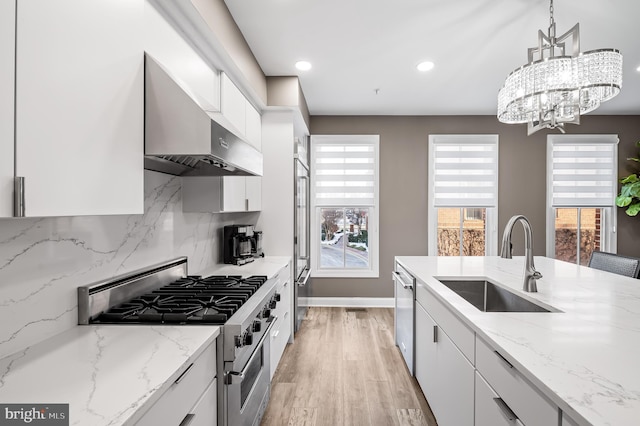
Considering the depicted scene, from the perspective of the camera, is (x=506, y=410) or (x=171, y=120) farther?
(x=171, y=120)

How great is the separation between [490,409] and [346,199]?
3.61 m

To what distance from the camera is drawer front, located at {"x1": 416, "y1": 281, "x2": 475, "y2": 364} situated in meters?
1.42

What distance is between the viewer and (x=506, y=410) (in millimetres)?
1089

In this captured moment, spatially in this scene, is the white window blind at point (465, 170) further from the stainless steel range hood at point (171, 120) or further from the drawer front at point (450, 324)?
the stainless steel range hood at point (171, 120)

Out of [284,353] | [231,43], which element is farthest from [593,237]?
[231,43]

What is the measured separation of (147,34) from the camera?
1450 millimetres

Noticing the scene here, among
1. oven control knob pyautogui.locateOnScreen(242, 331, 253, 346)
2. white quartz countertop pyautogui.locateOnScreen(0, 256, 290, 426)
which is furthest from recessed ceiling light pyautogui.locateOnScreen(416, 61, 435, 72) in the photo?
white quartz countertop pyautogui.locateOnScreen(0, 256, 290, 426)

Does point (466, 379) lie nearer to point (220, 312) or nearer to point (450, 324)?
point (450, 324)

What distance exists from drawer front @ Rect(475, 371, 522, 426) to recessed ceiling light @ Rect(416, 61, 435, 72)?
268 centimetres

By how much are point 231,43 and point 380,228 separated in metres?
3.13

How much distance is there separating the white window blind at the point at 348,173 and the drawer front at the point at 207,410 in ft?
11.5

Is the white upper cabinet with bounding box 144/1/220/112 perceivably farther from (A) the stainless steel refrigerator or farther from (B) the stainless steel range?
(A) the stainless steel refrigerator

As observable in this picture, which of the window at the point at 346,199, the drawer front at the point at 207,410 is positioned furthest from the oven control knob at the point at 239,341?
the window at the point at 346,199


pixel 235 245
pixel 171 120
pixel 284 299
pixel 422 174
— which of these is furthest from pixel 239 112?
pixel 422 174
